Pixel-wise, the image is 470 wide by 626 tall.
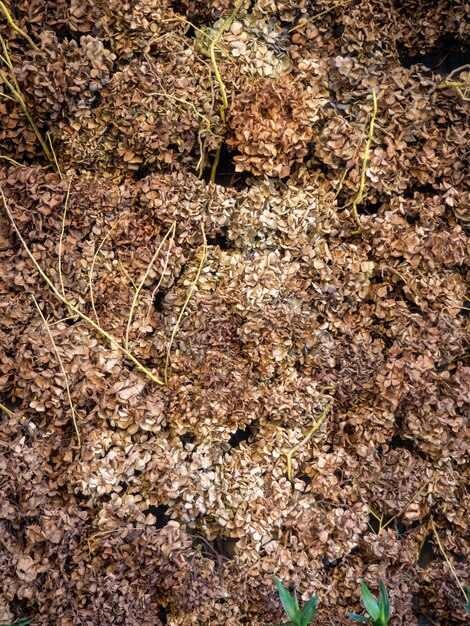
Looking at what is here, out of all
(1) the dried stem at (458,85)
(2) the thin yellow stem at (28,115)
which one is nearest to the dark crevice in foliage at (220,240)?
(2) the thin yellow stem at (28,115)

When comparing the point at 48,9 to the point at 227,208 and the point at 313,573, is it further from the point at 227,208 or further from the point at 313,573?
the point at 313,573

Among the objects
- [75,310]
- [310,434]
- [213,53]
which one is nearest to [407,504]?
[310,434]

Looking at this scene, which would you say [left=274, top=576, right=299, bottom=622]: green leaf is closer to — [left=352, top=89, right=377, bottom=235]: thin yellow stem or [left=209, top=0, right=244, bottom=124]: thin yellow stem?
[left=352, top=89, right=377, bottom=235]: thin yellow stem

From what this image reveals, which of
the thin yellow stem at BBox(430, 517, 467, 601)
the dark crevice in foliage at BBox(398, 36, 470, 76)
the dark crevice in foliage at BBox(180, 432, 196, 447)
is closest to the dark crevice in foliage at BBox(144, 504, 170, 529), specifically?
the dark crevice in foliage at BBox(180, 432, 196, 447)

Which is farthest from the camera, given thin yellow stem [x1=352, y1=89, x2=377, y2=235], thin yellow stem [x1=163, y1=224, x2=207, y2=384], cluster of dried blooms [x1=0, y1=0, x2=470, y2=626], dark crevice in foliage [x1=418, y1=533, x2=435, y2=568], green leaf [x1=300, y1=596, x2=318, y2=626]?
dark crevice in foliage [x1=418, y1=533, x2=435, y2=568]

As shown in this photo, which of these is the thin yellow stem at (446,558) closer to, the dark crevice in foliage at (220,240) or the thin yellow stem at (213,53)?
the dark crevice in foliage at (220,240)

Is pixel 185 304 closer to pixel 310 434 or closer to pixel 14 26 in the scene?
pixel 310 434

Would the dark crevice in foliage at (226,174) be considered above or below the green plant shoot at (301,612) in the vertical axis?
above

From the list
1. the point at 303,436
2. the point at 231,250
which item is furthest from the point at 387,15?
the point at 303,436
